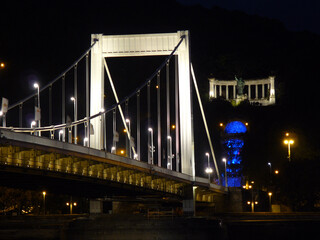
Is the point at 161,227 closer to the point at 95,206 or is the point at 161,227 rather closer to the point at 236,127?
the point at 95,206

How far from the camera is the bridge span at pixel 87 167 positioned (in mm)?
25623

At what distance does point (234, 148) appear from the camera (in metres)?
105

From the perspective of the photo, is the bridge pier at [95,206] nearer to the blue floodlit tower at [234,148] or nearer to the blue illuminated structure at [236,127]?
A: the blue floodlit tower at [234,148]

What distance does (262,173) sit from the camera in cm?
8894

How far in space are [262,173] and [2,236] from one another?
49.6 m

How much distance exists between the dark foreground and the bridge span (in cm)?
216

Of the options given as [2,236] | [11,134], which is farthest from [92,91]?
[11,134]

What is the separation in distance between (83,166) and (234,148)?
7437 cm

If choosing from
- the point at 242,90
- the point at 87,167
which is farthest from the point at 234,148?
the point at 87,167

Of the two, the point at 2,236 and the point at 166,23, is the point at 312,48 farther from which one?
the point at 2,236

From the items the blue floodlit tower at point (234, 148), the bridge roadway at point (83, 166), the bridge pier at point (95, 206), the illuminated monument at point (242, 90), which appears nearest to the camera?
the bridge roadway at point (83, 166)

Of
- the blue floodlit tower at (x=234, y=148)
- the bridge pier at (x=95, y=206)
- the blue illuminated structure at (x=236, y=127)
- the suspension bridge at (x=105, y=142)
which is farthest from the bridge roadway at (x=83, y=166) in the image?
the blue illuminated structure at (x=236, y=127)

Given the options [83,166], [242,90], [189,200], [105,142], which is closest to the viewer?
[83,166]

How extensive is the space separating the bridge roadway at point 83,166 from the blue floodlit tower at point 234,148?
194 feet
